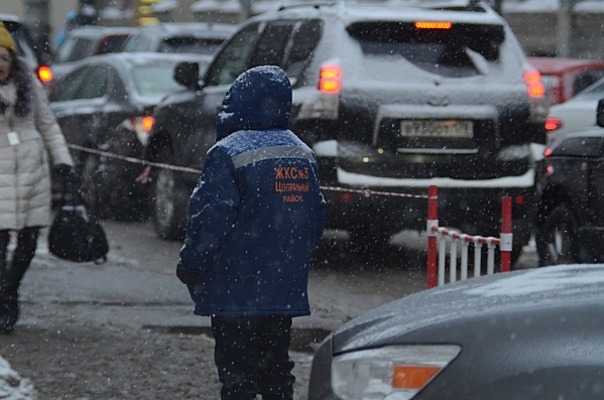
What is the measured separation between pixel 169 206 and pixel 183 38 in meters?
7.33

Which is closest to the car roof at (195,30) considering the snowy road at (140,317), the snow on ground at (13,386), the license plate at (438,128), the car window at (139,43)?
the car window at (139,43)

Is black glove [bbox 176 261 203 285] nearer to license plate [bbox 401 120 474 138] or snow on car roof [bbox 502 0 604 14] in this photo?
license plate [bbox 401 120 474 138]

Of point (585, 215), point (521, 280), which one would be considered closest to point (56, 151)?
point (585, 215)

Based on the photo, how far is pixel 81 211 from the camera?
27.5ft

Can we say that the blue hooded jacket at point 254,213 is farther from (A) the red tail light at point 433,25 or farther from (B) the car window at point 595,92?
(B) the car window at point 595,92

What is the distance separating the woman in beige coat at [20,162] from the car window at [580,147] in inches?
129

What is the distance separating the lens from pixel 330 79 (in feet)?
33.2

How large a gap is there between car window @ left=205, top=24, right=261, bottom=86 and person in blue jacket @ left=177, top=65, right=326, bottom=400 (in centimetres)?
589

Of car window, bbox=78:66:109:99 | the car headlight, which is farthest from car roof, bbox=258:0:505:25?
the car headlight

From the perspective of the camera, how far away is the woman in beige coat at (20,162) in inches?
309

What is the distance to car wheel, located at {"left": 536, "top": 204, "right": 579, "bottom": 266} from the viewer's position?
972cm

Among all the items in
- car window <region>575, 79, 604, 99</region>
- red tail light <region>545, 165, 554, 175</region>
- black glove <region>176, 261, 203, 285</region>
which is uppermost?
black glove <region>176, 261, 203, 285</region>

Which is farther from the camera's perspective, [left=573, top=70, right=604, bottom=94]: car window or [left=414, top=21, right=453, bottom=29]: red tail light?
[left=573, top=70, right=604, bottom=94]: car window

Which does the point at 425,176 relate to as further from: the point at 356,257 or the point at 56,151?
the point at 56,151
